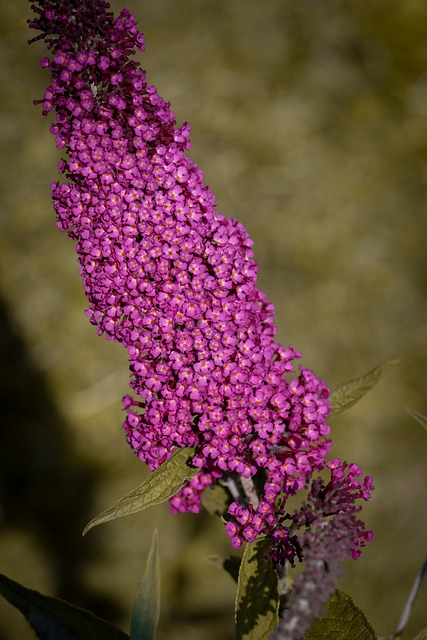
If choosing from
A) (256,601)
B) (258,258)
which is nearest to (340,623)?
(256,601)

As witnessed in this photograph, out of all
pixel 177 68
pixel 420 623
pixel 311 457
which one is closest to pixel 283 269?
pixel 177 68

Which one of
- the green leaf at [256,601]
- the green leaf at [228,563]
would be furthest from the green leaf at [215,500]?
the green leaf at [256,601]

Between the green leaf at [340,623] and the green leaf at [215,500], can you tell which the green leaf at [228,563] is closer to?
the green leaf at [215,500]

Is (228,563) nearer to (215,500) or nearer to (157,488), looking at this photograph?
(215,500)

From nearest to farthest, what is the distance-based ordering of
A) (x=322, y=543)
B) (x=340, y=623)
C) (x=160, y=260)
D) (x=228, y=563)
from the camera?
(x=322, y=543) < (x=160, y=260) < (x=340, y=623) < (x=228, y=563)

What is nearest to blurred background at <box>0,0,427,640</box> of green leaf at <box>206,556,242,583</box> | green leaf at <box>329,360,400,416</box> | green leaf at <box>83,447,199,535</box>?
green leaf at <box>206,556,242,583</box>

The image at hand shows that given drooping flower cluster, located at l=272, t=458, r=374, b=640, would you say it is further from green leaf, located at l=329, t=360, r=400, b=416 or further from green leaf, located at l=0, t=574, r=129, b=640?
green leaf, located at l=0, t=574, r=129, b=640

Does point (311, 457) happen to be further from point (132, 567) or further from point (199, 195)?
point (132, 567)

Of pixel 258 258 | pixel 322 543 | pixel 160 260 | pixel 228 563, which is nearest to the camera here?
pixel 322 543
